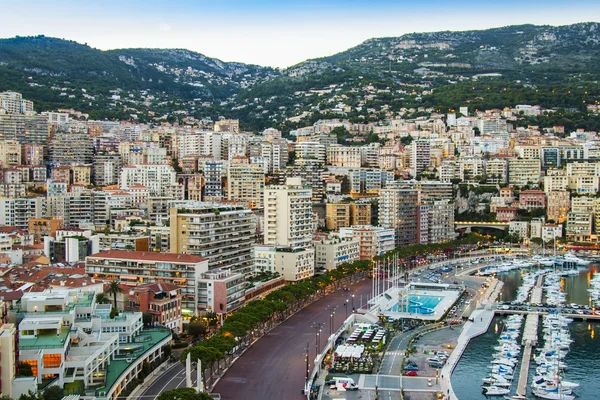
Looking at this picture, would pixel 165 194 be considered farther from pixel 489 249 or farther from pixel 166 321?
pixel 166 321

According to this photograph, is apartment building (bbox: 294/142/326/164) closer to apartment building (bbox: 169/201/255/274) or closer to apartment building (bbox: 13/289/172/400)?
apartment building (bbox: 169/201/255/274)

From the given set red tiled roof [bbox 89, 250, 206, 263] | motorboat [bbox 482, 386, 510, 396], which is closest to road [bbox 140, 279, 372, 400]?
red tiled roof [bbox 89, 250, 206, 263]

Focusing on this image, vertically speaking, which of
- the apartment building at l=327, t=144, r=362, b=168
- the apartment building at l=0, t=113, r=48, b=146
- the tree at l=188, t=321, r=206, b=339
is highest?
the apartment building at l=0, t=113, r=48, b=146

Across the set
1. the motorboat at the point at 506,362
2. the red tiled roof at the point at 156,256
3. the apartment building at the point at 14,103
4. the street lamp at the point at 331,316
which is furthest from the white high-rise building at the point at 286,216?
the apartment building at the point at 14,103

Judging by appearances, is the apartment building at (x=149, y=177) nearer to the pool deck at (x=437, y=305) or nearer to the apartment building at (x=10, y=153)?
the apartment building at (x=10, y=153)

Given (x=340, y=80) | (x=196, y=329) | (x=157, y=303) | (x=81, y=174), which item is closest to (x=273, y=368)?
(x=196, y=329)

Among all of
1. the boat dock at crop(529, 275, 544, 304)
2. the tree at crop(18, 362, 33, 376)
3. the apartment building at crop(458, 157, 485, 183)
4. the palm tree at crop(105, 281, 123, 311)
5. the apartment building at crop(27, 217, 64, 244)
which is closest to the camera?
the tree at crop(18, 362, 33, 376)
